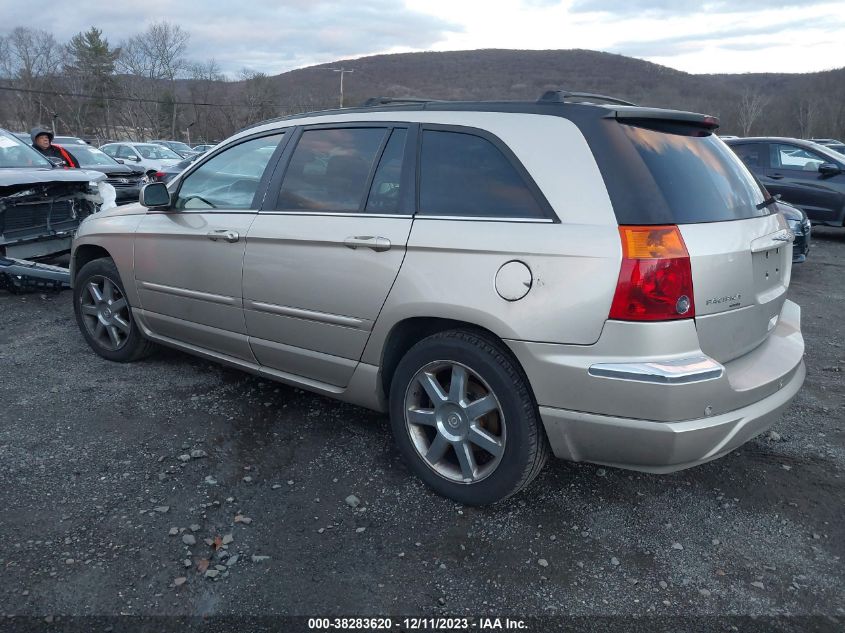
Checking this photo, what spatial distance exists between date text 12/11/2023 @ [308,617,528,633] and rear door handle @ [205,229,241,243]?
7.08 feet

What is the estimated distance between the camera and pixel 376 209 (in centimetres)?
316

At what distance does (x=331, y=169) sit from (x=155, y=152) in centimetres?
2114

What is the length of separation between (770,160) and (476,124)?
985 cm

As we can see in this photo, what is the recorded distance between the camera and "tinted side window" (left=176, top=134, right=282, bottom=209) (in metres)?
3.80

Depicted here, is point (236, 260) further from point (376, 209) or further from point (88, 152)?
point (88, 152)

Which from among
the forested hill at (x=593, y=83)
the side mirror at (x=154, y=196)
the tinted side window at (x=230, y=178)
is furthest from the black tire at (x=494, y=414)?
the forested hill at (x=593, y=83)

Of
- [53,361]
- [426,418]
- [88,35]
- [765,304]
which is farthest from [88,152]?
[88,35]

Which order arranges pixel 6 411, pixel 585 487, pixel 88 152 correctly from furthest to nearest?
1. pixel 88 152
2. pixel 6 411
3. pixel 585 487

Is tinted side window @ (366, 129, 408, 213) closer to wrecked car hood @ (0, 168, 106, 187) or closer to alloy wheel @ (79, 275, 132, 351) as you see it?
alloy wheel @ (79, 275, 132, 351)

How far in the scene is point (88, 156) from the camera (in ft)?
45.9

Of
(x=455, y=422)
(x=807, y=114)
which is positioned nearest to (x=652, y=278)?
(x=455, y=422)

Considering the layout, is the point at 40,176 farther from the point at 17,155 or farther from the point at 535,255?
the point at 535,255

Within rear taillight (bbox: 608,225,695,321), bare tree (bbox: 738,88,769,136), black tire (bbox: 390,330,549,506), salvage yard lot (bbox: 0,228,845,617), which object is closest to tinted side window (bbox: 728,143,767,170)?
salvage yard lot (bbox: 0,228,845,617)

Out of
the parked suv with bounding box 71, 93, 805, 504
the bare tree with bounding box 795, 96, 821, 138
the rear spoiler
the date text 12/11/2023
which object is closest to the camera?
the date text 12/11/2023
